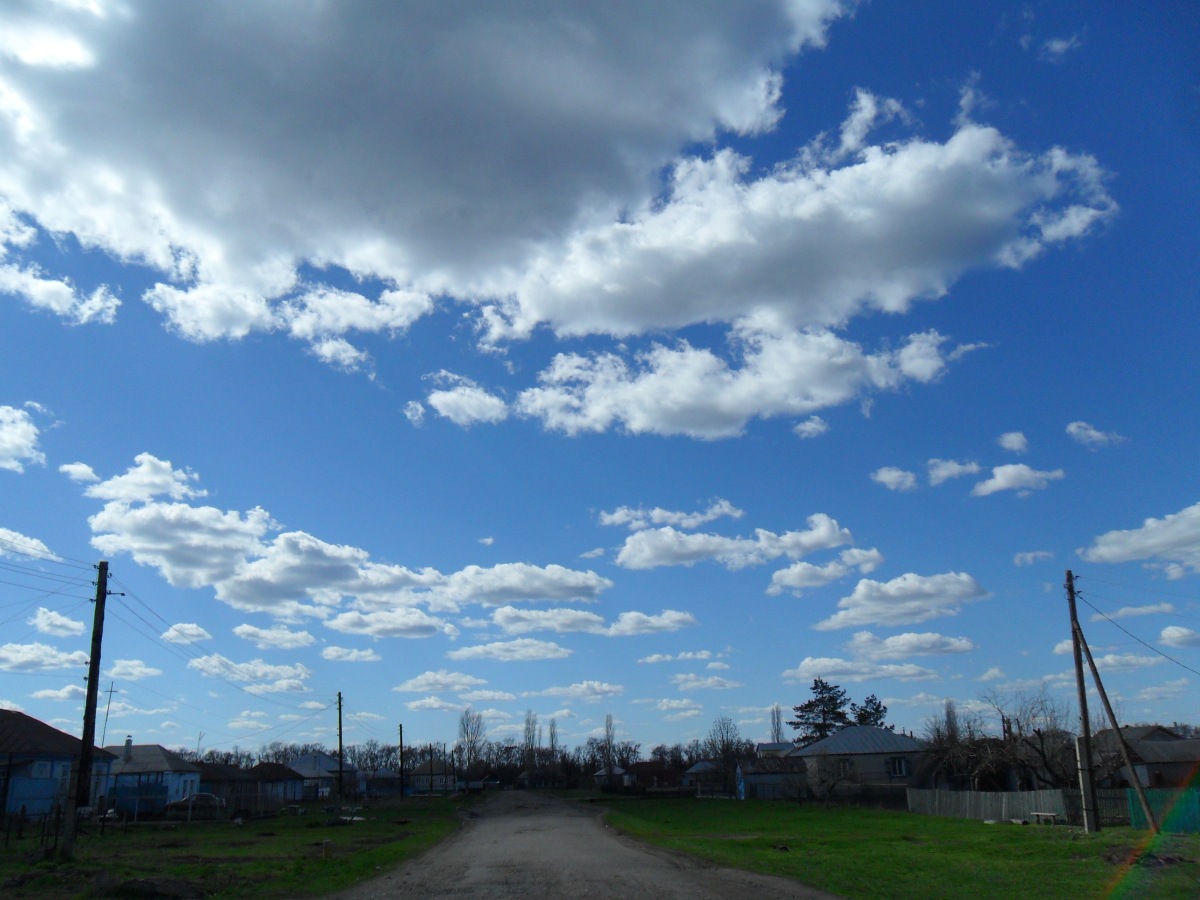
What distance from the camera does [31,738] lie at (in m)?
50.5

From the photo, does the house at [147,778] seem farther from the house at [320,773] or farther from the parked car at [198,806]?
the house at [320,773]

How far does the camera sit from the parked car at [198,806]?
5806 centimetres

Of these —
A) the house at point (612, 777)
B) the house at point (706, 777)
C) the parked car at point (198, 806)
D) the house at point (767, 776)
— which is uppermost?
the parked car at point (198, 806)

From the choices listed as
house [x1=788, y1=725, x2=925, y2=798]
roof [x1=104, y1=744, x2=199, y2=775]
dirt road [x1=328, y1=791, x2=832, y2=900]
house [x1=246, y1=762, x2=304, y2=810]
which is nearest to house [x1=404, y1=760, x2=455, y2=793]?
house [x1=246, y1=762, x2=304, y2=810]

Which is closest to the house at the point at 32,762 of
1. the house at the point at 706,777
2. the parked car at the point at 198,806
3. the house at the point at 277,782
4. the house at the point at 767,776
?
the parked car at the point at 198,806

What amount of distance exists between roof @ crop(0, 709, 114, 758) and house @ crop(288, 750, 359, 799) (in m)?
48.7

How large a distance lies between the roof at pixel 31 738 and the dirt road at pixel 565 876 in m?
28.9

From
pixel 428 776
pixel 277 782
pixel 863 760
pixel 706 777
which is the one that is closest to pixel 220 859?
pixel 863 760

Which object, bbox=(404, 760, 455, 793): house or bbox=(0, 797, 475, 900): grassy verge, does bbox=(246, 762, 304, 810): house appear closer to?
bbox=(0, 797, 475, 900): grassy verge

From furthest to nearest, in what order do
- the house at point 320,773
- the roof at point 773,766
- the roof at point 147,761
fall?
the house at point 320,773, the roof at point 773,766, the roof at point 147,761

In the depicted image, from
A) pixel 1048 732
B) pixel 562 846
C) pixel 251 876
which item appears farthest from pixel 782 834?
pixel 251 876

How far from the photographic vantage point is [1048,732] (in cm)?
5066

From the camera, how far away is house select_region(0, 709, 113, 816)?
1850 inches

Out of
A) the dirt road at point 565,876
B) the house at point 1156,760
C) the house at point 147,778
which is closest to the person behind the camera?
the dirt road at point 565,876
